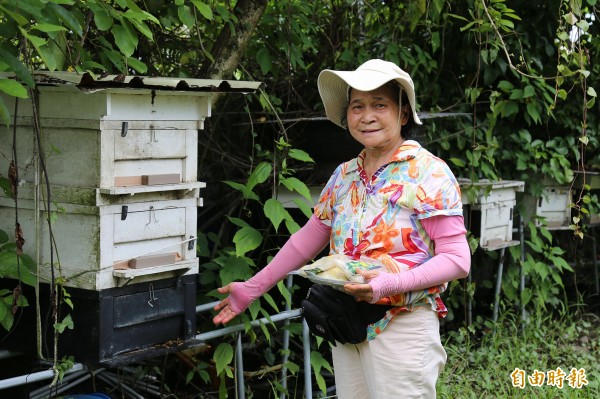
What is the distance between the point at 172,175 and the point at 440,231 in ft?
3.33

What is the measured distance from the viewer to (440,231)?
9.02 ft

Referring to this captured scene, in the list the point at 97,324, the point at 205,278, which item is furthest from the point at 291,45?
the point at 97,324

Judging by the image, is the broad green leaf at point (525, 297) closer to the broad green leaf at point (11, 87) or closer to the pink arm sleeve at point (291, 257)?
the pink arm sleeve at point (291, 257)

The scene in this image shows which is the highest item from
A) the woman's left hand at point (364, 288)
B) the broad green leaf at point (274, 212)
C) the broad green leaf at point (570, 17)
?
the broad green leaf at point (570, 17)

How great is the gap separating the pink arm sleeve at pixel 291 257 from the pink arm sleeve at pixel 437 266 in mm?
463

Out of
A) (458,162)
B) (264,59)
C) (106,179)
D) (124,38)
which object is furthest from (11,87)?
(458,162)

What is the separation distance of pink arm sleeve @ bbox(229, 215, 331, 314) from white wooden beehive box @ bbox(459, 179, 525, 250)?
2.30m

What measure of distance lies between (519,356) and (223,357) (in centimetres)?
231

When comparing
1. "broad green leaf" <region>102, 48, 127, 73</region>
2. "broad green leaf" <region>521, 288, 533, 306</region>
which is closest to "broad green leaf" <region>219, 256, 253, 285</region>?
"broad green leaf" <region>102, 48, 127, 73</region>

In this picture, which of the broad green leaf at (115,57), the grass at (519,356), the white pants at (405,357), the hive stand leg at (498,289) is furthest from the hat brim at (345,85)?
the hive stand leg at (498,289)

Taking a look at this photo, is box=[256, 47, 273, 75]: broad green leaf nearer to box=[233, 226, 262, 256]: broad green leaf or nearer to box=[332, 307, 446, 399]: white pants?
box=[233, 226, 262, 256]: broad green leaf

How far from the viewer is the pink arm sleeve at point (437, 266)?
8.73ft

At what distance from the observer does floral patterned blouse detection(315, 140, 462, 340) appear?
108 inches

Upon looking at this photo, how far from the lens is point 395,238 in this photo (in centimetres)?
278
